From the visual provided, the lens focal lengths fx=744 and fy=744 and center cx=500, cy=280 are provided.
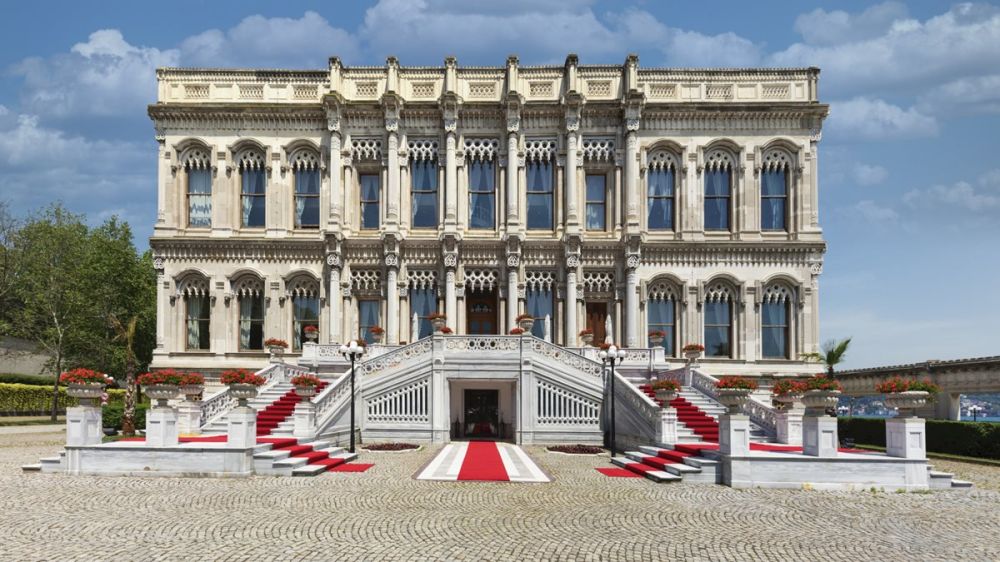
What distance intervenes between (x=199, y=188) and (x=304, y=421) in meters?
16.2

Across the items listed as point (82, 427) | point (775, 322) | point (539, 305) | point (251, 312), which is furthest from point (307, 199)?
point (775, 322)

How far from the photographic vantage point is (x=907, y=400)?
619 inches

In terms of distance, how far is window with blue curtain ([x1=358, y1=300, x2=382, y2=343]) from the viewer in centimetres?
3206

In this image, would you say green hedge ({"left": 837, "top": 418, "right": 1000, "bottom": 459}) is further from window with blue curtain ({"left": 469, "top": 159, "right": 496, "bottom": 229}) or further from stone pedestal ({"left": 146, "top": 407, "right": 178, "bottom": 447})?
stone pedestal ({"left": 146, "top": 407, "right": 178, "bottom": 447})

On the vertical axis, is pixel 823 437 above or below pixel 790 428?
above

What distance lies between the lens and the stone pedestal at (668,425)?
2036 centimetres

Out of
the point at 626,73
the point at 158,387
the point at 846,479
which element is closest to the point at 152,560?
the point at 158,387

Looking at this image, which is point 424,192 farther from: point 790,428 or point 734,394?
point 734,394

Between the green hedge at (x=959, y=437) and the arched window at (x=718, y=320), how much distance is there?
6371mm

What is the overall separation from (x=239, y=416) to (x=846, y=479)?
1326 cm

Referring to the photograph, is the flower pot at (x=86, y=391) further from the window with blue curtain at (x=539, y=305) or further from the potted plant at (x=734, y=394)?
the window with blue curtain at (x=539, y=305)

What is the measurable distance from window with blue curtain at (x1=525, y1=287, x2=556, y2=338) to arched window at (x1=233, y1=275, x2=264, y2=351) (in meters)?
11.5

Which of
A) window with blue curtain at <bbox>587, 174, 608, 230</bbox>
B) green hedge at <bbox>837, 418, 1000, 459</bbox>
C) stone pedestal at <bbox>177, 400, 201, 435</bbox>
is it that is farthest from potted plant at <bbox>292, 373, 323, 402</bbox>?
green hedge at <bbox>837, 418, 1000, 459</bbox>

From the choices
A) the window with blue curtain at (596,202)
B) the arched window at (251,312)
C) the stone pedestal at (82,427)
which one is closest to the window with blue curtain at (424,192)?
the window with blue curtain at (596,202)
